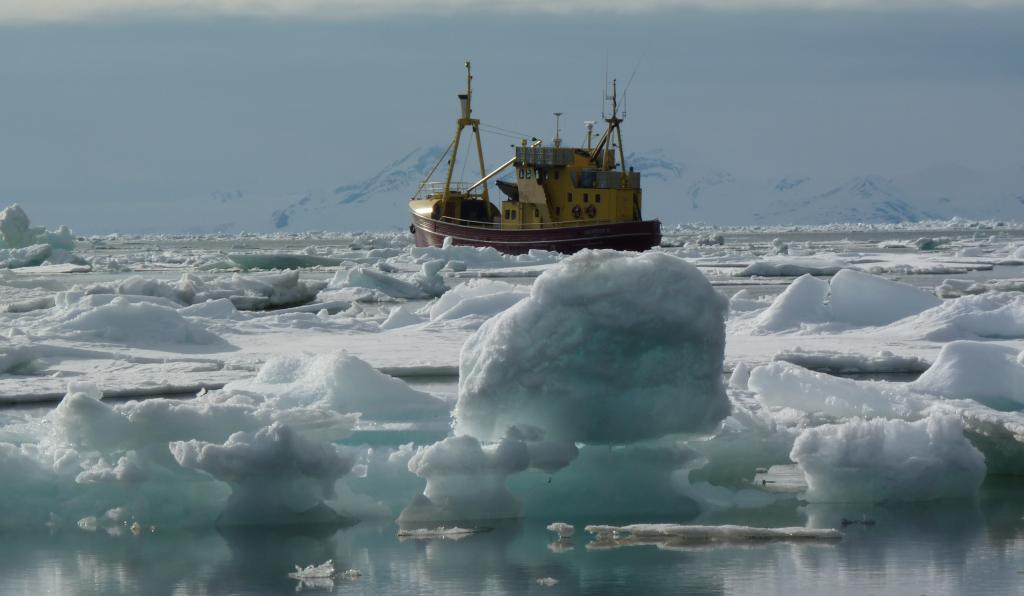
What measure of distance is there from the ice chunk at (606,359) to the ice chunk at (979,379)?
2290 millimetres

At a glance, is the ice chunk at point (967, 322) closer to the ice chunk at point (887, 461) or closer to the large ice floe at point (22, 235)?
the ice chunk at point (887, 461)

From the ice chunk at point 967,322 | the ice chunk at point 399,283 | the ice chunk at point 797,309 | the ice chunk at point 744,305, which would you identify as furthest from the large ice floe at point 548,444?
the ice chunk at point 399,283

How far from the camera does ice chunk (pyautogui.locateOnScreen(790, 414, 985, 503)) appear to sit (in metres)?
6.09

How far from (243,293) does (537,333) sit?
1498 cm

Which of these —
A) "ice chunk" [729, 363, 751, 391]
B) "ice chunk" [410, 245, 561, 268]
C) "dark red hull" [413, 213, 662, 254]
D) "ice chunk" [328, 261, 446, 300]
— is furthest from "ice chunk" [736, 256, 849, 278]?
"ice chunk" [729, 363, 751, 391]

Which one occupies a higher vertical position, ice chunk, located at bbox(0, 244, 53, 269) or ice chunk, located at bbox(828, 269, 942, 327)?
ice chunk, located at bbox(828, 269, 942, 327)

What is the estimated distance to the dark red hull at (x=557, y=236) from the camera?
3538 cm

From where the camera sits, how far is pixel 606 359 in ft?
19.9

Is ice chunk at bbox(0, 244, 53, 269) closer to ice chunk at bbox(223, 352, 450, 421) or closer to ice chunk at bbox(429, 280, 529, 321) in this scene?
ice chunk at bbox(429, 280, 529, 321)

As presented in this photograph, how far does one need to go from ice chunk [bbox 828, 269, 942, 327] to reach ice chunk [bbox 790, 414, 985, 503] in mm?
7887

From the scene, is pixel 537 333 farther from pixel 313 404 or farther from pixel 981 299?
pixel 981 299

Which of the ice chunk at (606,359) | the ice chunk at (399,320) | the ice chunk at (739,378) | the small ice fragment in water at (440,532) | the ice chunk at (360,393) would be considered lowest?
the ice chunk at (399,320)

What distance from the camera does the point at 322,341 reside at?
523 inches

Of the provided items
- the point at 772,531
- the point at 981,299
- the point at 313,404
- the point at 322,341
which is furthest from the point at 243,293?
the point at 772,531
